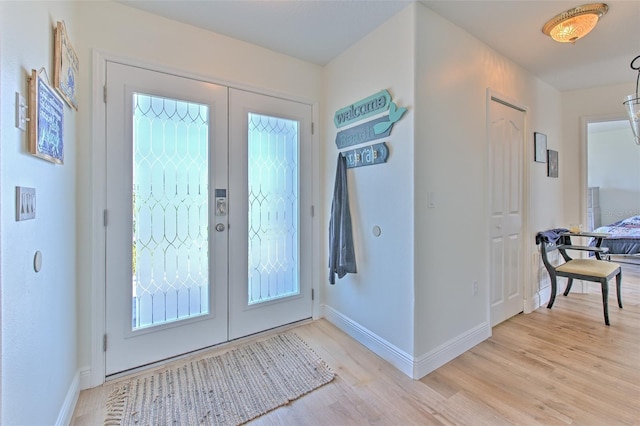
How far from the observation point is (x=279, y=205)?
2516 millimetres

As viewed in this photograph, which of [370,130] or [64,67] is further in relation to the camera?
[370,130]

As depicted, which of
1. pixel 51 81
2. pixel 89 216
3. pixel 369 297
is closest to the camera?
pixel 51 81

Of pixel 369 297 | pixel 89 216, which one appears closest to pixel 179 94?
pixel 89 216

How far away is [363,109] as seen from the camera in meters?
2.21

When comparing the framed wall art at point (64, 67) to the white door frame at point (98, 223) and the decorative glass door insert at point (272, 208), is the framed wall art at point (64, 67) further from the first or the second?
→ the decorative glass door insert at point (272, 208)

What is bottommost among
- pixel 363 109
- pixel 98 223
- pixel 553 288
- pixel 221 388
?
pixel 221 388

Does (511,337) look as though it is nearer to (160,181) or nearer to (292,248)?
(292,248)

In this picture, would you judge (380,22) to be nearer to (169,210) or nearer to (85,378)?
(169,210)

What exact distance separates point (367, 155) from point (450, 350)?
161 centimetres

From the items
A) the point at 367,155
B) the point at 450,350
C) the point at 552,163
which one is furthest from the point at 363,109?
the point at 552,163

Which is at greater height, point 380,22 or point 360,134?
point 380,22

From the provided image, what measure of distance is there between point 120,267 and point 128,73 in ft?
4.33

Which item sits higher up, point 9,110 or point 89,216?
point 9,110

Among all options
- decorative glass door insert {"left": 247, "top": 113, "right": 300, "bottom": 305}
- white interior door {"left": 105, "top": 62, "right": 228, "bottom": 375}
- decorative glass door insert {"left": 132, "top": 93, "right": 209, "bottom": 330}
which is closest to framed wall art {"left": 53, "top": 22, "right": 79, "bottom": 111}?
white interior door {"left": 105, "top": 62, "right": 228, "bottom": 375}
